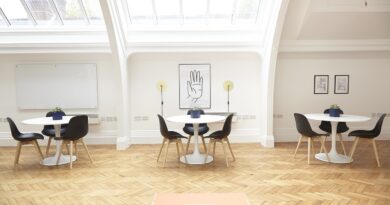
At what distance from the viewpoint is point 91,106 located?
6605mm

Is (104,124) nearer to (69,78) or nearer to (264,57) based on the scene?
(69,78)

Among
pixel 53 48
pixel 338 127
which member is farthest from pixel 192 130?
pixel 53 48

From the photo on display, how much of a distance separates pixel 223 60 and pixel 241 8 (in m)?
1.19

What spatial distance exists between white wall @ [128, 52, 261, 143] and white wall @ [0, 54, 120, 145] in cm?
46

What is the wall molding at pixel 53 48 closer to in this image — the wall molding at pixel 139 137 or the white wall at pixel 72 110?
the white wall at pixel 72 110

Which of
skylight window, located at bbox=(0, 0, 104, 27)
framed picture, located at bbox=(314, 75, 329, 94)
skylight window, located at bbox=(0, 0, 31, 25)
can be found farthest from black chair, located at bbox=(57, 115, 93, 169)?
framed picture, located at bbox=(314, 75, 329, 94)

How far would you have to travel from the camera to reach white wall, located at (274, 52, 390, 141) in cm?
662

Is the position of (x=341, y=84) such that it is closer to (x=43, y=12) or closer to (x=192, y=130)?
(x=192, y=130)

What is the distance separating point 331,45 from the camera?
20.6 ft

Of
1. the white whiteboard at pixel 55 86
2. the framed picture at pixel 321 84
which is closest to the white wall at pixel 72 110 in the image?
the white whiteboard at pixel 55 86

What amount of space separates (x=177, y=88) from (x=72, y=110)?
7.84ft

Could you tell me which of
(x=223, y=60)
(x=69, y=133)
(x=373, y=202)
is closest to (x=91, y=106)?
(x=69, y=133)

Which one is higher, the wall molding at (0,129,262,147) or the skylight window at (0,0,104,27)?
the skylight window at (0,0,104,27)

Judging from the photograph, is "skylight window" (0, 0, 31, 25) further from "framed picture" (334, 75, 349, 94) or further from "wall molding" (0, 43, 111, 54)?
"framed picture" (334, 75, 349, 94)
